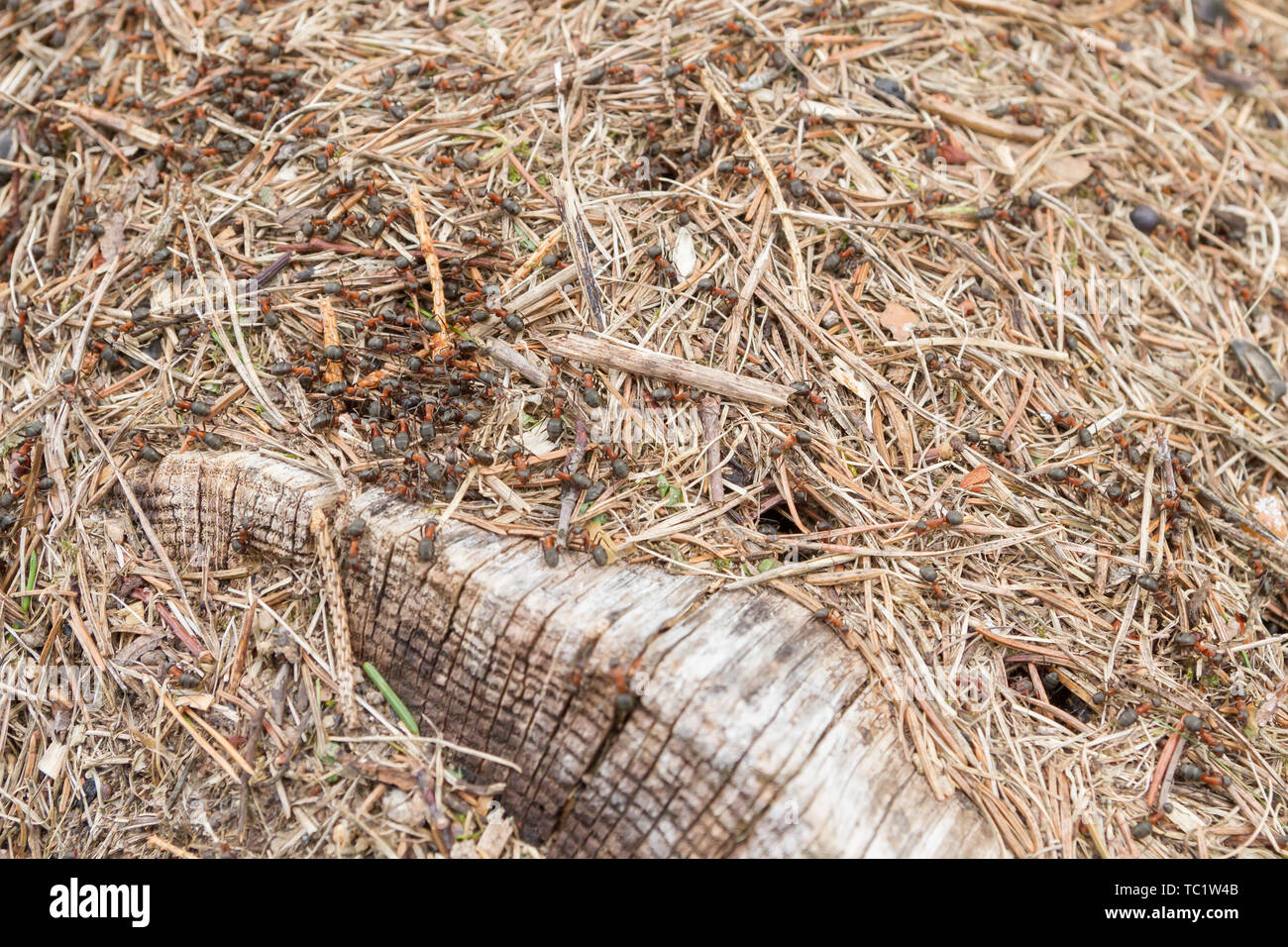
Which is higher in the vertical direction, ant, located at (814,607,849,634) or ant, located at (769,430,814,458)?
ant, located at (769,430,814,458)

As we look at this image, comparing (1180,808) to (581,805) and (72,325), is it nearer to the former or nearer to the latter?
(581,805)

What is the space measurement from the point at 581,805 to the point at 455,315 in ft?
6.47

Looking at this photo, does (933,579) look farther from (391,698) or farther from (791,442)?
(391,698)

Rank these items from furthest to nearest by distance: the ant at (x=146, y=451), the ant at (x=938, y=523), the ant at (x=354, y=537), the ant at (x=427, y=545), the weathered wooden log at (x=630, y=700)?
the ant at (x=146, y=451) < the ant at (x=938, y=523) < the ant at (x=354, y=537) < the ant at (x=427, y=545) < the weathered wooden log at (x=630, y=700)

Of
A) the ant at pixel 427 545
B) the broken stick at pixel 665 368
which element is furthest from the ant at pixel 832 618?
the ant at pixel 427 545

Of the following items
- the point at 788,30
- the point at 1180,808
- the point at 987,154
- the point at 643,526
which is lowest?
the point at 1180,808

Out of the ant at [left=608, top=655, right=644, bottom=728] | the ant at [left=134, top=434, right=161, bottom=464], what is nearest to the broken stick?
the ant at [left=608, top=655, right=644, bottom=728]

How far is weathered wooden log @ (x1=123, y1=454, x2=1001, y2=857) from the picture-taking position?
250 cm

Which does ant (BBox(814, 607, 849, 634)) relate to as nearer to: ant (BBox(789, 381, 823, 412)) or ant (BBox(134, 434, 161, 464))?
ant (BBox(789, 381, 823, 412))

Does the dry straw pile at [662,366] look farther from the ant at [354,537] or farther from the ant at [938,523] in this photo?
the ant at [354,537]

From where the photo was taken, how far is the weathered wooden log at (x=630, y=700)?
2504mm

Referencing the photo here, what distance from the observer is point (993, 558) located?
3.29 meters

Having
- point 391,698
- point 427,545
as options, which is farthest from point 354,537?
point 391,698
